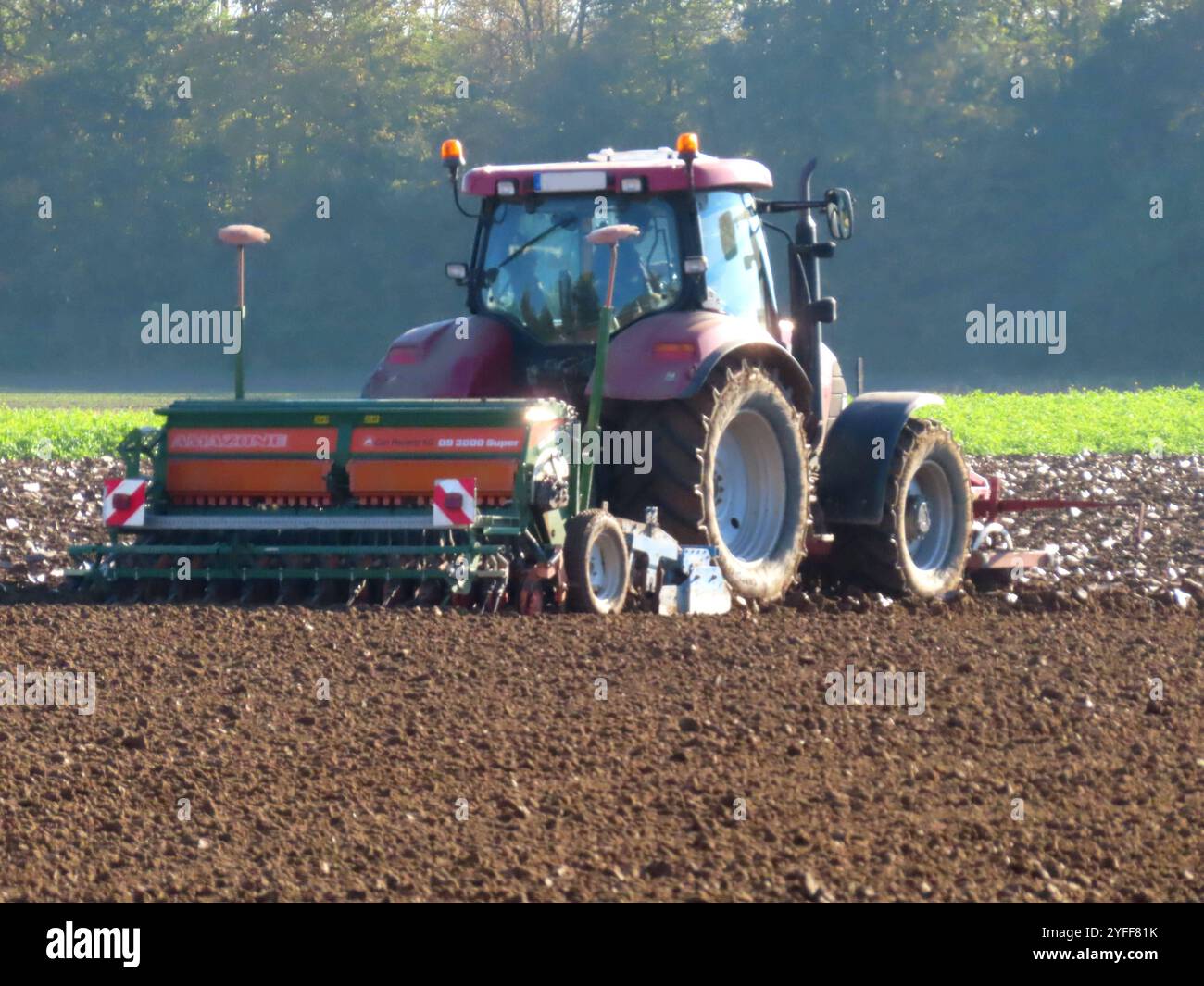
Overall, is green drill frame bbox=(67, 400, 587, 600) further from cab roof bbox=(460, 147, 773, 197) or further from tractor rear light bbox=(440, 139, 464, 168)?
tractor rear light bbox=(440, 139, 464, 168)

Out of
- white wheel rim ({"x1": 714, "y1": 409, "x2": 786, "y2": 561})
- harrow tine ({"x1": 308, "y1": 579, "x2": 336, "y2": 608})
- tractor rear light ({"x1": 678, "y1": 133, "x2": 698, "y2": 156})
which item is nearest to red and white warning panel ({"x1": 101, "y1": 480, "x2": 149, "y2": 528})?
harrow tine ({"x1": 308, "y1": 579, "x2": 336, "y2": 608})

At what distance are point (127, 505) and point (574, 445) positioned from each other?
2172mm

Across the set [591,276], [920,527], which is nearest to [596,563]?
[591,276]

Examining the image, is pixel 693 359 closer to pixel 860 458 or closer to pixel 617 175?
pixel 617 175

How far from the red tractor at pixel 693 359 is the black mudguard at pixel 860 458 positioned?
0.04 feet

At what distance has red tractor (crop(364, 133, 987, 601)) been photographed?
8258 millimetres

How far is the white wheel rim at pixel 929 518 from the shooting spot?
32.0 ft

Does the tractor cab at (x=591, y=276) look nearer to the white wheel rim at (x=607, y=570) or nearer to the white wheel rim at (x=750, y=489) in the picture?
the white wheel rim at (x=750, y=489)

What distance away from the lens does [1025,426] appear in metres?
20.5
